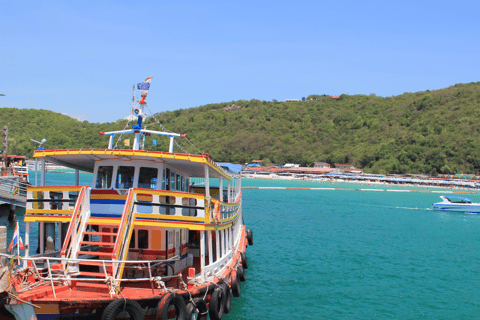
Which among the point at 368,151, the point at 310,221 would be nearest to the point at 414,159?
the point at 368,151

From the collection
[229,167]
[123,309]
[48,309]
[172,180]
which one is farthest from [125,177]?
[229,167]

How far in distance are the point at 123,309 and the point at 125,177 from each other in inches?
176

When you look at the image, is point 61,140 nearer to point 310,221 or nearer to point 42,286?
point 310,221

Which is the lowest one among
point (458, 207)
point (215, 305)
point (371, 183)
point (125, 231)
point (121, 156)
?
point (371, 183)

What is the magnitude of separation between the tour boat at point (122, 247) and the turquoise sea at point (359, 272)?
485 centimetres

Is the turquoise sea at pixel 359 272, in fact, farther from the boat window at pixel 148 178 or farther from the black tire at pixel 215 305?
the boat window at pixel 148 178

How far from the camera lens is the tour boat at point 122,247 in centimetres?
886

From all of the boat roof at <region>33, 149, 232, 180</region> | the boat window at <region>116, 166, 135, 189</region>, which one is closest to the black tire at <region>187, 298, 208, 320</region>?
the boat roof at <region>33, 149, 232, 180</region>

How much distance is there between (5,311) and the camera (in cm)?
→ 852

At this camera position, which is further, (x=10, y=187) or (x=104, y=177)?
(x=10, y=187)

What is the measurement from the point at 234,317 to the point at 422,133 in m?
190

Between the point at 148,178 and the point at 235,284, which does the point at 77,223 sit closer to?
the point at 148,178

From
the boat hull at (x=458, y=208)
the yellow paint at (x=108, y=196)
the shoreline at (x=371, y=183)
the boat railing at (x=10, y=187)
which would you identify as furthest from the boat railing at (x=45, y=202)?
the shoreline at (x=371, y=183)

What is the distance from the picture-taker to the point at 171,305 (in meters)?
9.77
